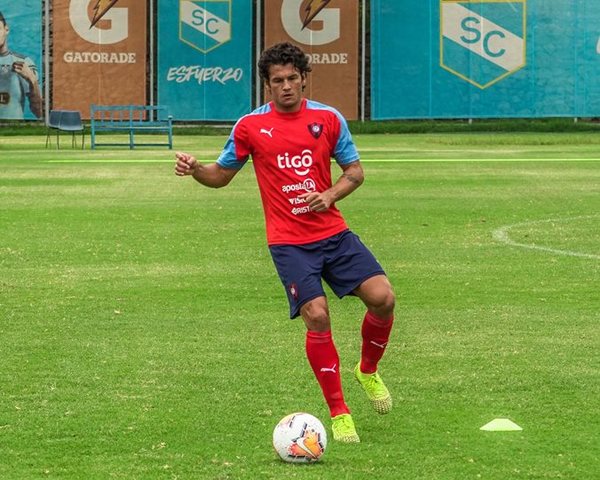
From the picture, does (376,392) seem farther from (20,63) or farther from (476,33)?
(476,33)

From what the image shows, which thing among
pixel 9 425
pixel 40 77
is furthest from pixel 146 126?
pixel 9 425

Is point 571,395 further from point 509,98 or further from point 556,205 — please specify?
point 509,98

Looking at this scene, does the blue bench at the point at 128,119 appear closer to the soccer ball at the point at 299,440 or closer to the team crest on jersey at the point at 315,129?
the team crest on jersey at the point at 315,129

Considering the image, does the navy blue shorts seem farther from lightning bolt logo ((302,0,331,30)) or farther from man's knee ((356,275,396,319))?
lightning bolt logo ((302,0,331,30))

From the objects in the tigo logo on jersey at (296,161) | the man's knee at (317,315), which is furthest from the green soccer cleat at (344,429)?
the tigo logo on jersey at (296,161)

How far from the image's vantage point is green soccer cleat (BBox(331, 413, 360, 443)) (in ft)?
24.0

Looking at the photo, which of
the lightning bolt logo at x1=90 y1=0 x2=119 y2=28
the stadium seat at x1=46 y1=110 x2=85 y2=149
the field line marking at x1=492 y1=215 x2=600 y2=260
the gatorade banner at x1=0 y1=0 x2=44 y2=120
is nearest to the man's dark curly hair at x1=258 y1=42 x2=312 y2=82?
the field line marking at x1=492 y1=215 x2=600 y2=260

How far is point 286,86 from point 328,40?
41926 mm

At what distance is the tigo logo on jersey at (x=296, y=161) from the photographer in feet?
25.3

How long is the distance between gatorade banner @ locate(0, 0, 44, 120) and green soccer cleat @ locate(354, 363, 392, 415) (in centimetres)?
4149

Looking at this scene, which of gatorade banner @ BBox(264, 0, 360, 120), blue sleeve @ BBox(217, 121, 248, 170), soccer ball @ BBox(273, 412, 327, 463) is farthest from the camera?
gatorade banner @ BBox(264, 0, 360, 120)

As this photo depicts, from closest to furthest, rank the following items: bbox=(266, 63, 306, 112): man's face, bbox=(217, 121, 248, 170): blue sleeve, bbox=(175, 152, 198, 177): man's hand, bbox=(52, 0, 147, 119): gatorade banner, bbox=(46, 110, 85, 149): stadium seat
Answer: bbox=(266, 63, 306, 112): man's face, bbox=(175, 152, 198, 177): man's hand, bbox=(217, 121, 248, 170): blue sleeve, bbox=(46, 110, 85, 149): stadium seat, bbox=(52, 0, 147, 119): gatorade banner

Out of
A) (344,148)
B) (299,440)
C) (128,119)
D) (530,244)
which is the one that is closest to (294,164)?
(344,148)

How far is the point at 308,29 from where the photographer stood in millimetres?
49344
